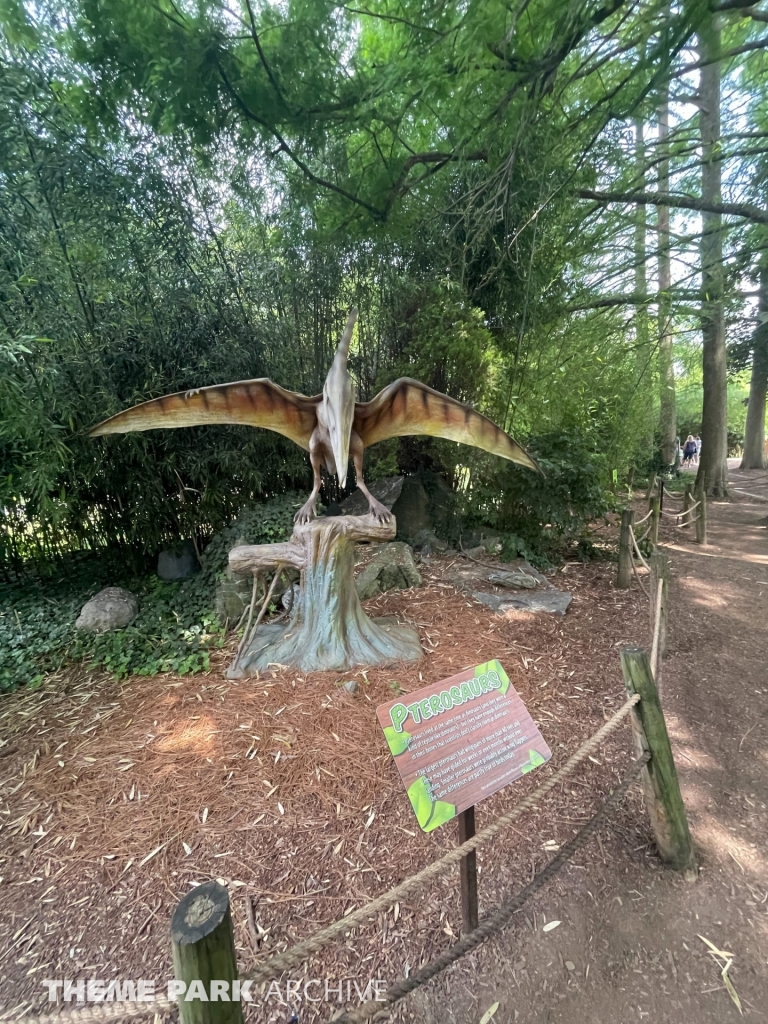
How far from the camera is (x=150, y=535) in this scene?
420 centimetres

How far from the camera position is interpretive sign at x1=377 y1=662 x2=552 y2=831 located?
1217 mm

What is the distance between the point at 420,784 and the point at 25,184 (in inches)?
150

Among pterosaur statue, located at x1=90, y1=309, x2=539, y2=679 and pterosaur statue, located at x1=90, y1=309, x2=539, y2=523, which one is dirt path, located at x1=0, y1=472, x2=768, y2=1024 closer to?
pterosaur statue, located at x1=90, y1=309, x2=539, y2=679

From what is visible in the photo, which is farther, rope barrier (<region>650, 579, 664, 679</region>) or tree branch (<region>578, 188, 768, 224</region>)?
tree branch (<region>578, 188, 768, 224</region>)

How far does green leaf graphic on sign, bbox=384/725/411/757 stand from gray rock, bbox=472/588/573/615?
2.68 metres

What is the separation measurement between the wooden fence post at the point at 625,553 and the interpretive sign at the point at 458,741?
3.22m

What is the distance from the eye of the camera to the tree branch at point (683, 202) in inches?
183

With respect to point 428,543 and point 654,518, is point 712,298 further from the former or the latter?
point 428,543

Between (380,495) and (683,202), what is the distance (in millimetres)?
4302

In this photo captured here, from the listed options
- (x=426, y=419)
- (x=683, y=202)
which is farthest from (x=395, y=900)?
(x=683, y=202)

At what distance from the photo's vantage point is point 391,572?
4203 mm

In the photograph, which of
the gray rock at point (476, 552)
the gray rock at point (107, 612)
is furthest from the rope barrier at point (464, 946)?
the gray rock at point (476, 552)

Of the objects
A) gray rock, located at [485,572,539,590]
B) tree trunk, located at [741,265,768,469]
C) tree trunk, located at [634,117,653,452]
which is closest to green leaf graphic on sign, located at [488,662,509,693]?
gray rock, located at [485,572,539,590]

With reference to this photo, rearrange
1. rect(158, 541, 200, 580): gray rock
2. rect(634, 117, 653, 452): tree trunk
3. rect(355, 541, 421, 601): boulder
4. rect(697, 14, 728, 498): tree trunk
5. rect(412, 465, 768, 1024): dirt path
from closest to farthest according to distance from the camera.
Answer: rect(412, 465, 768, 1024): dirt path, rect(355, 541, 421, 601): boulder, rect(158, 541, 200, 580): gray rock, rect(634, 117, 653, 452): tree trunk, rect(697, 14, 728, 498): tree trunk
